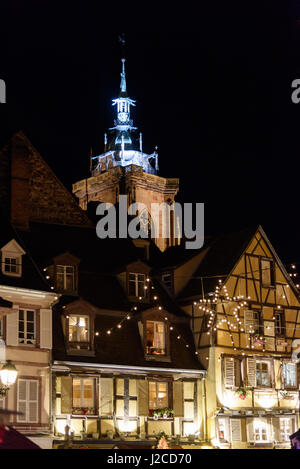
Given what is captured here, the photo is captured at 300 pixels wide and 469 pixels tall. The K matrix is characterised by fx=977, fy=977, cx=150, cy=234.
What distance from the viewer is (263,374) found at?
4272cm

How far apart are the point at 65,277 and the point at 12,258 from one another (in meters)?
3.12

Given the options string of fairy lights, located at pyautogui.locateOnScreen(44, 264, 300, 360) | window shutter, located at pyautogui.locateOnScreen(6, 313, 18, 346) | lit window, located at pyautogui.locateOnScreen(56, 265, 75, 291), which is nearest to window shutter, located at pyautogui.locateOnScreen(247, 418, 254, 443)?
string of fairy lights, located at pyautogui.locateOnScreen(44, 264, 300, 360)

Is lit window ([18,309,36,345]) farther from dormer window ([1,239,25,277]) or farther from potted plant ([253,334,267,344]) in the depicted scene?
potted plant ([253,334,267,344])

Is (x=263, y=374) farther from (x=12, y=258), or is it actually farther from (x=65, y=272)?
→ (x=12, y=258)

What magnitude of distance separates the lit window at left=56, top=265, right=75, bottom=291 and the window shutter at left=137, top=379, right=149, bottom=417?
184 inches

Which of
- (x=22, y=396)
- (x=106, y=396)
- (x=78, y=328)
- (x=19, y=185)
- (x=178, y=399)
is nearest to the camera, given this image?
(x=22, y=396)

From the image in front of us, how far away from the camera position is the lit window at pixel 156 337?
39.8 m

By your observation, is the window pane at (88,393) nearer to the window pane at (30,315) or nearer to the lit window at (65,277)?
the window pane at (30,315)

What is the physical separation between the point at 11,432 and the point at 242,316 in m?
22.2

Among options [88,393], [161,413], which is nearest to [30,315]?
[88,393]

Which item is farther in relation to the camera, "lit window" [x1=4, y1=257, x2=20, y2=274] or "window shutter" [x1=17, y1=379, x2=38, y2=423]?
"lit window" [x1=4, y1=257, x2=20, y2=274]

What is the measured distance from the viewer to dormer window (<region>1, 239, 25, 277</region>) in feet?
119

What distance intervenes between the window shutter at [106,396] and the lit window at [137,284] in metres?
4.56
